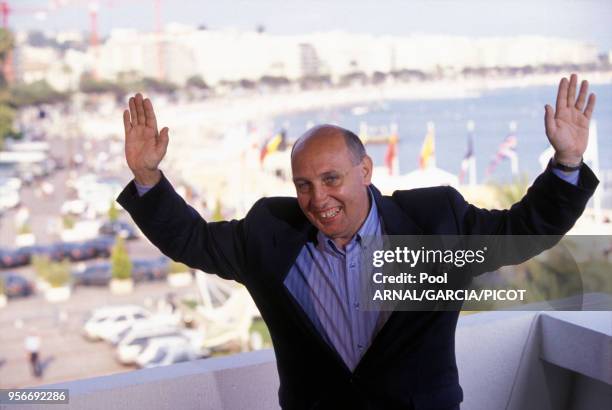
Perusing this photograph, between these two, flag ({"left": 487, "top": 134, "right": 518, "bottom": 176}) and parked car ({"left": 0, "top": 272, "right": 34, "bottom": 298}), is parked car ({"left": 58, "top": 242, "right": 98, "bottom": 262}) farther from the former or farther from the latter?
flag ({"left": 487, "top": 134, "right": 518, "bottom": 176})

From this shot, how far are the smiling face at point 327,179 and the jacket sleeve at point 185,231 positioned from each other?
0.12m

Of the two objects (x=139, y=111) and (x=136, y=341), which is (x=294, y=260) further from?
(x=136, y=341)

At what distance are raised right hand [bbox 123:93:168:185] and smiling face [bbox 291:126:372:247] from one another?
0.58 feet

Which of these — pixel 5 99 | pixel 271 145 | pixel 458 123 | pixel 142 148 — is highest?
pixel 142 148

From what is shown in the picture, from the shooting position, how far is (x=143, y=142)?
110cm

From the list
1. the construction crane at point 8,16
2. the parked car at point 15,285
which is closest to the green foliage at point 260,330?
the parked car at point 15,285

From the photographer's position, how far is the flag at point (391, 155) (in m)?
20.4

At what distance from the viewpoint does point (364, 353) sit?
1068 millimetres

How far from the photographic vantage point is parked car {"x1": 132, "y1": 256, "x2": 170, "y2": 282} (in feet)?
66.7

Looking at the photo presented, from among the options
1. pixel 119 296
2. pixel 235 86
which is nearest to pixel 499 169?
pixel 235 86

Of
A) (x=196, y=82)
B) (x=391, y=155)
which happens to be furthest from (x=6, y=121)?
(x=391, y=155)

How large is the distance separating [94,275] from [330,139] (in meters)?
19.8

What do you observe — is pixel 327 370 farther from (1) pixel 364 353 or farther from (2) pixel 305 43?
(2) pixel 305 43

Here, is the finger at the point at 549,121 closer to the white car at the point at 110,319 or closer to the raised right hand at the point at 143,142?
the raised right hand at the point at 143,142
